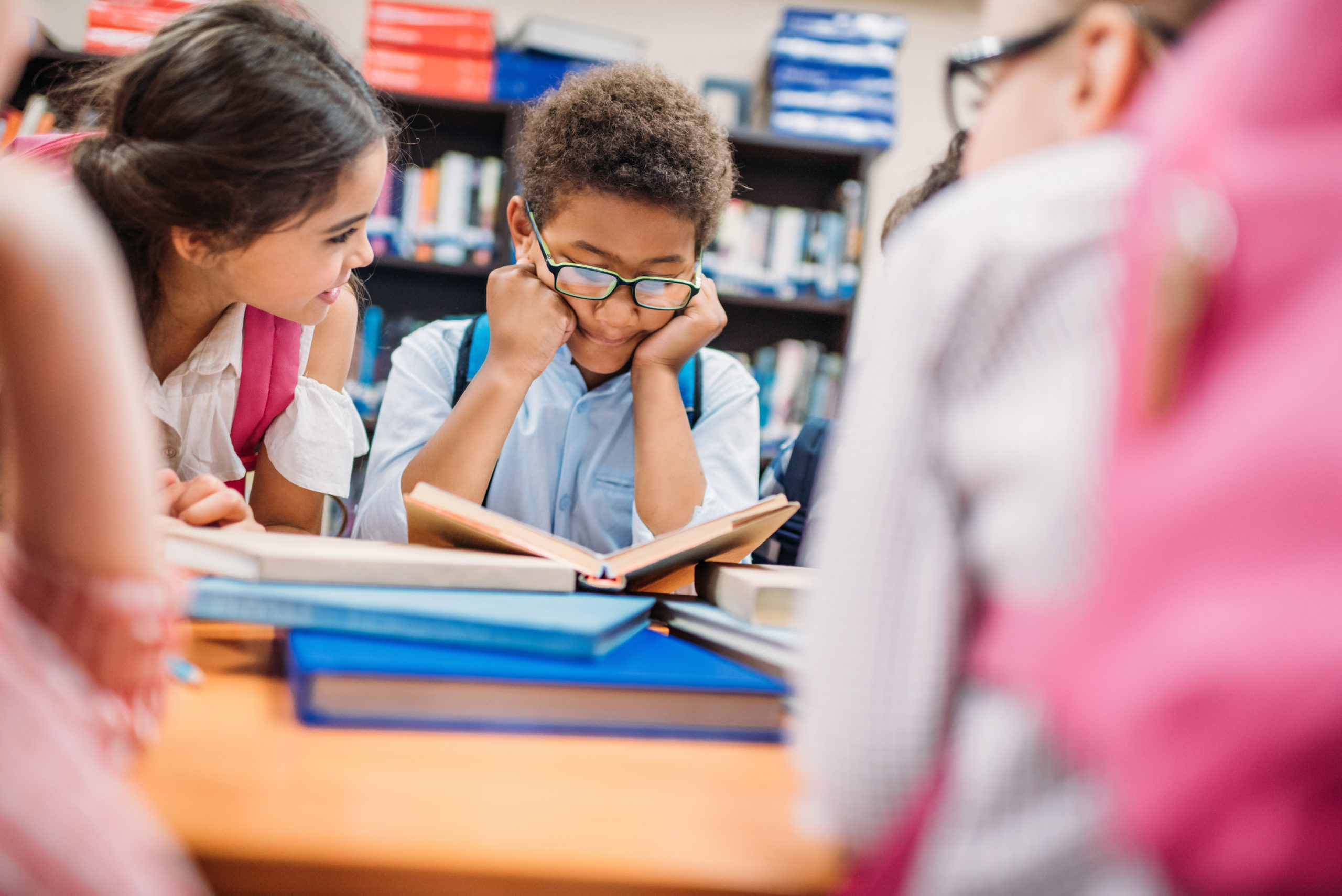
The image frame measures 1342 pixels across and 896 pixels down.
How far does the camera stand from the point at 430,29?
102 inches

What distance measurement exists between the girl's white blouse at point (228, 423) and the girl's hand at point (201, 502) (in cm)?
37

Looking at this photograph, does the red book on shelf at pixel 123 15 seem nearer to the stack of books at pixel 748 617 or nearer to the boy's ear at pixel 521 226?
the boy's ear at pixel 521 226

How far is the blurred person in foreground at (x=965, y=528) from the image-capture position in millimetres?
358

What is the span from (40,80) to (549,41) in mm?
1472

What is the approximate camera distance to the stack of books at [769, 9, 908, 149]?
2.76m

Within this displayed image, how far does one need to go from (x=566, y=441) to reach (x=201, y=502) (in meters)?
0.76

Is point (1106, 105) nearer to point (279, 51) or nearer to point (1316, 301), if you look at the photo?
point (1316, 301)

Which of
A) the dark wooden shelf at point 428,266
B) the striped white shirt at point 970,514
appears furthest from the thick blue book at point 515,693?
the dark wooden shelf at point 428,266

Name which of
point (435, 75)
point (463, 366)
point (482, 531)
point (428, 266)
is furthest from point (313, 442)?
point (435, 75)

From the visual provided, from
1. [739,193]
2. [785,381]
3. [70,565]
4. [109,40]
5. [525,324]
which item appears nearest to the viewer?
[70,565]

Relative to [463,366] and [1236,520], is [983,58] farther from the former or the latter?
[463,366]

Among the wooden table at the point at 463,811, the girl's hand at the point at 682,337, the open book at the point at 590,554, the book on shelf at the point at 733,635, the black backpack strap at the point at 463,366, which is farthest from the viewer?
the black backpack strap at the point at 463,366

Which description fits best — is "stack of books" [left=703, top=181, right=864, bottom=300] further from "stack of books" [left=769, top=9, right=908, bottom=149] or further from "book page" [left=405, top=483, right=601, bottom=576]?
"book page" [left=405, top=483, right=601, bottom=576]

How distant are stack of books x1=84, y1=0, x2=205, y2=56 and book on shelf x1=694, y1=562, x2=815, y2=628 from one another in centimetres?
253
